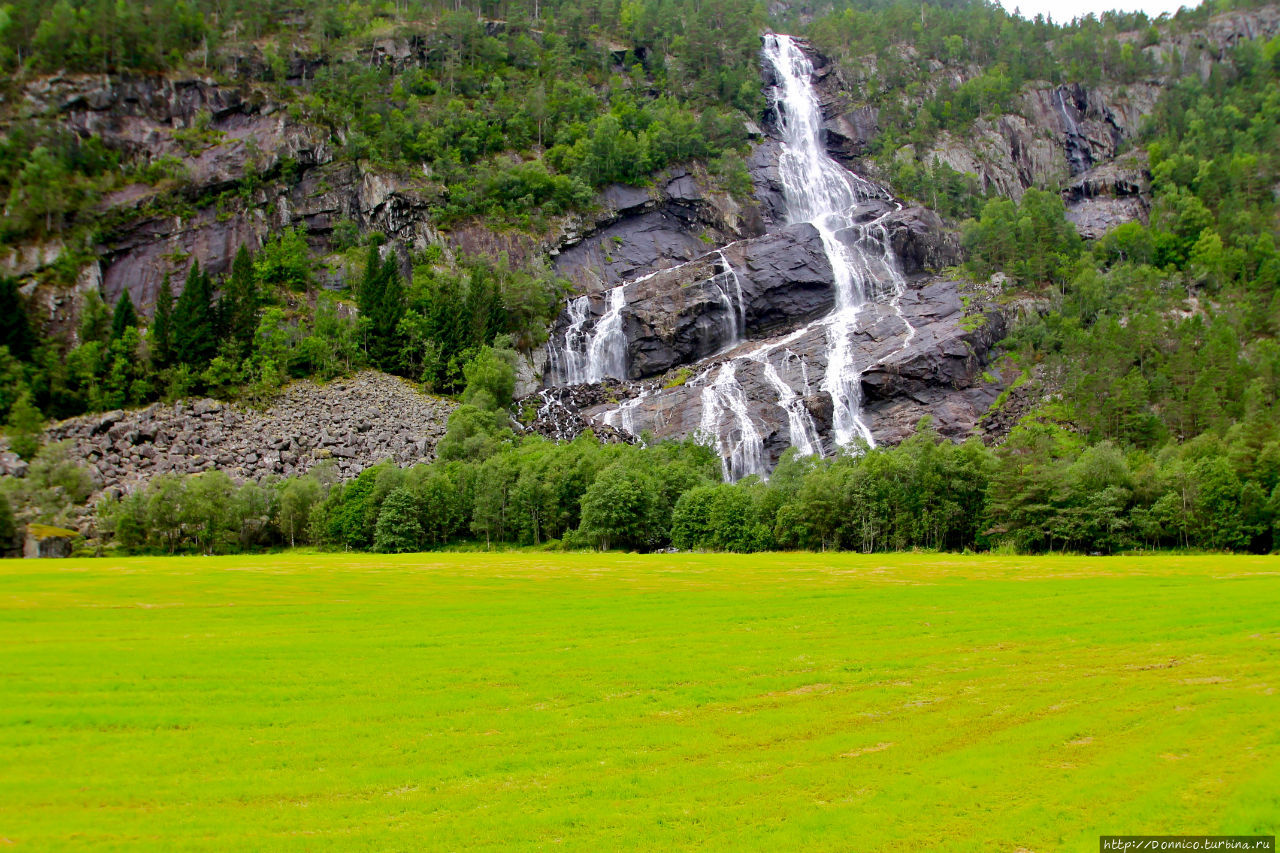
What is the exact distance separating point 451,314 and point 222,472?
1653 inches

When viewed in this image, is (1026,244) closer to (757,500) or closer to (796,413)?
(796,413)

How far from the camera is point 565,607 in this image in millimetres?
36656

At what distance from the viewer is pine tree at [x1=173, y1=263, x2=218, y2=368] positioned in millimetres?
107375

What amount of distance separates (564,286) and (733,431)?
46409mm

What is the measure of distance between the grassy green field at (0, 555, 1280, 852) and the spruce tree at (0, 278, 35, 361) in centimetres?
9017

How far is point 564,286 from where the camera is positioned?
129 m

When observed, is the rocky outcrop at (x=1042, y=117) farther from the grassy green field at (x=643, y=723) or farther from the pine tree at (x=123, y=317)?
the grassy green field at (x=643, y=723)

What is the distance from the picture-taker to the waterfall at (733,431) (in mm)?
94188

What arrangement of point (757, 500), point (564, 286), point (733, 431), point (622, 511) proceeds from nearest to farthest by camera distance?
point (757, 500)
point (622, 511)
point (733, 431)
point (564, 286)

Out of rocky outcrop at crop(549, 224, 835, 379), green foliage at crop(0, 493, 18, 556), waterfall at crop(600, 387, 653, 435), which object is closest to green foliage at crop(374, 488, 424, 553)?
waterfall at crop(600, 387, 653, 435)

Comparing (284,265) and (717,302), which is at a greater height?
(284,265)

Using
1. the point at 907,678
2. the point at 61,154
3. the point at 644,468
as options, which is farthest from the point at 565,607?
the point at 61,154

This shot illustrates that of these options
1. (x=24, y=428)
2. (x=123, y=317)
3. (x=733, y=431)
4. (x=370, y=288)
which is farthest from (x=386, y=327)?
(x=733, y=431)

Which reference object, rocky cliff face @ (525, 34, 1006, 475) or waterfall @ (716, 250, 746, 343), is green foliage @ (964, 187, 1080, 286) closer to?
rocky cliff face @ (525, 34, 1006, 475)
